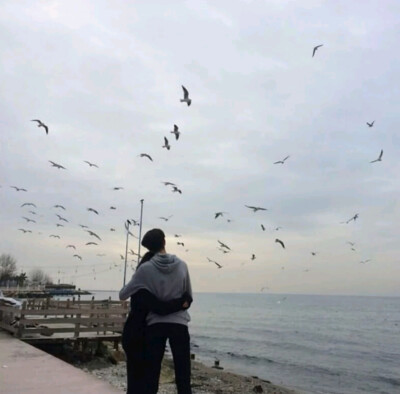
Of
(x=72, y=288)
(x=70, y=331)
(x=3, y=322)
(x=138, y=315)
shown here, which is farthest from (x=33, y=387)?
(x=72, y=288)

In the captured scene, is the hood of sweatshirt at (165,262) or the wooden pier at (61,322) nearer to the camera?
the hood of sweatshirt at (165,262)

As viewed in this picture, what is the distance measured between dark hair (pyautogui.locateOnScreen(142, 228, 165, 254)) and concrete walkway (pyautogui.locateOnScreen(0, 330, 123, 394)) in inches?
132

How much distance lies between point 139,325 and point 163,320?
19cm

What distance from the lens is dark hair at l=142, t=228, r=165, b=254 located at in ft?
13.1

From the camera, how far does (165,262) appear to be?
3.86 m

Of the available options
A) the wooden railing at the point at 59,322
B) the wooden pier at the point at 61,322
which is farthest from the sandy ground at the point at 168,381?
the wooden railing at the point at 59,322

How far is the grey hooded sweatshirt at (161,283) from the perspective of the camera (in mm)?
3770

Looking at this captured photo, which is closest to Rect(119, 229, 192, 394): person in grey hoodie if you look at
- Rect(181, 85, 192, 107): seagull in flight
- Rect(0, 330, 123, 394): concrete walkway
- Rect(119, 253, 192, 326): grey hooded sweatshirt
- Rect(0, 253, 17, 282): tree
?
Rect(119, 253, 192, 326): grey hooded sweatshirt

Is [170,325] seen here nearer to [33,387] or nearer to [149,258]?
[149,258]

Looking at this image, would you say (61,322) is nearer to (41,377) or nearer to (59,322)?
(59,322)

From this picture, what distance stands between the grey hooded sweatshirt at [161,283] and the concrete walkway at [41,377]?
3270mm

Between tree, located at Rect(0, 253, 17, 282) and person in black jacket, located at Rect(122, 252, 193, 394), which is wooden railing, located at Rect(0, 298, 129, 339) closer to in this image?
person in black jacket, located at Rect(122, 252, 193, 394)

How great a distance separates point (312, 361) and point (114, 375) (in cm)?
2103

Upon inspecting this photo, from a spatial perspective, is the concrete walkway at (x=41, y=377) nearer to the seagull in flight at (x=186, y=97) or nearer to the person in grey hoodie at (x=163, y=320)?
the person in grey hoodie at (x=163, y=320)
